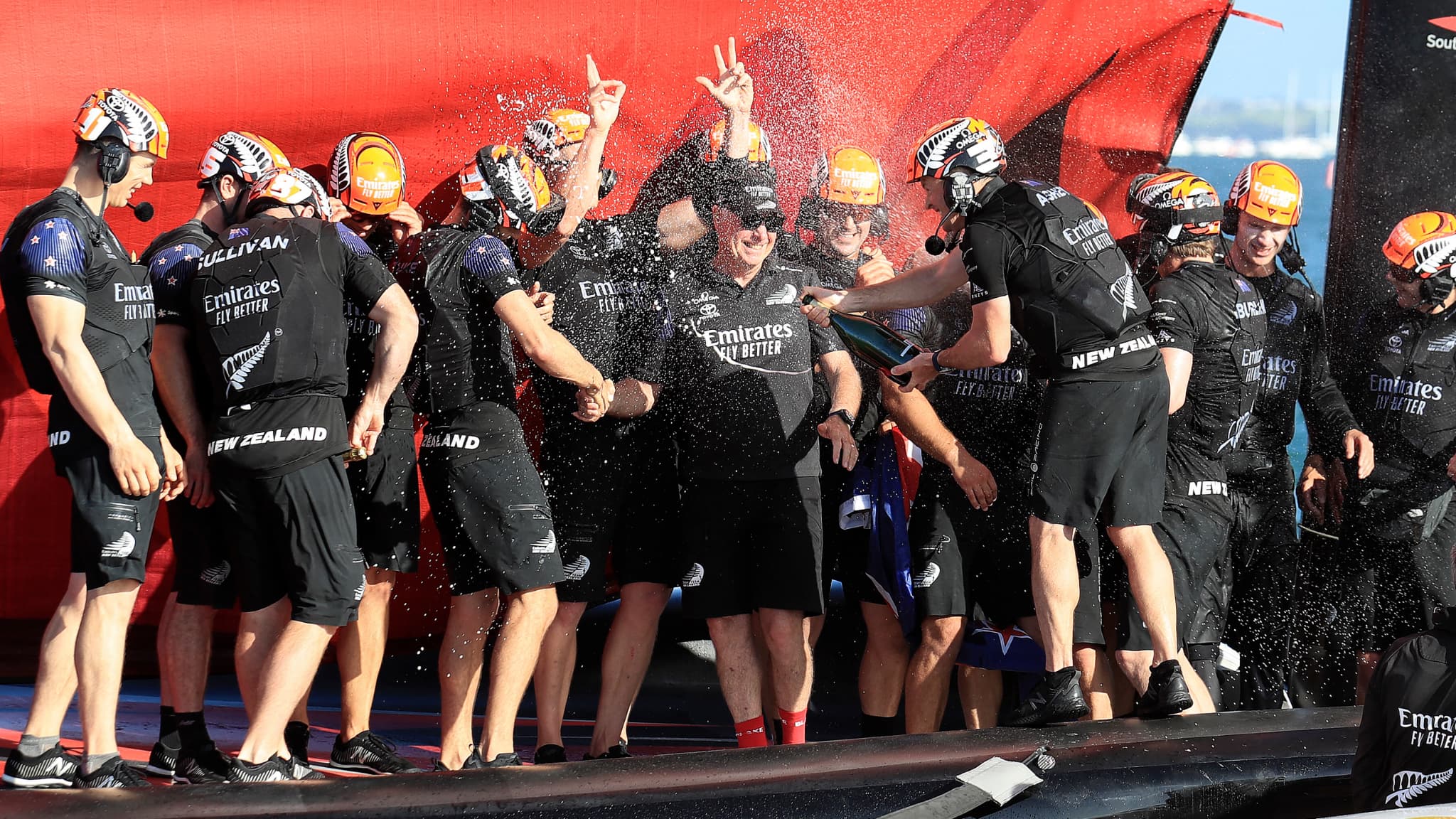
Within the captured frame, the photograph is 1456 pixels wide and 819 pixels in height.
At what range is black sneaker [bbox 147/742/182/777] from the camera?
4.14 metres

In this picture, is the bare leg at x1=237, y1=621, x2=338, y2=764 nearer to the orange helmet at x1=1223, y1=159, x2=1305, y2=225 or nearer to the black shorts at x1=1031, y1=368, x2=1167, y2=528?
the black shorts at x1=1031, y1=368, x2=1167, y2=528

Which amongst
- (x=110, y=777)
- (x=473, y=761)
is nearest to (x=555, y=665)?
(x=473, y=761)

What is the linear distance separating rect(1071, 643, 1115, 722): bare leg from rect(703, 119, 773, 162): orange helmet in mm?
2242

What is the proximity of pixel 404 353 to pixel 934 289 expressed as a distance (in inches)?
67.3

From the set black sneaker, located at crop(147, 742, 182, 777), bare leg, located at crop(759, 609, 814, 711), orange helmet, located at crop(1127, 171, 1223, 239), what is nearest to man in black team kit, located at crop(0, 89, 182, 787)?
black sneaker, located at crop(147, 742, 182, 777)

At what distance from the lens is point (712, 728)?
557cm

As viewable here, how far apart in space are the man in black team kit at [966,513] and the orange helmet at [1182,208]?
2.44 feet

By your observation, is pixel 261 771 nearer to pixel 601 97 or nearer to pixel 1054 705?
pixel 1054 705

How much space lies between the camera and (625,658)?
4.73m

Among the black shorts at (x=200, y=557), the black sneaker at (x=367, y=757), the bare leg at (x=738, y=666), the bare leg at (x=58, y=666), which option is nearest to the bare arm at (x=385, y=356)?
the black shorts at (x=200, y=557)

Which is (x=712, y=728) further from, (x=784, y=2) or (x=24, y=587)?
(x=784, y=2)

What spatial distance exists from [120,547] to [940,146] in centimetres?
269

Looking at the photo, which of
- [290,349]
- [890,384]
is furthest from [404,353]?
[890,384]

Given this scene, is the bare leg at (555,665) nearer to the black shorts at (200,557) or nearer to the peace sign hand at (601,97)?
the black shorts at (200,557)
